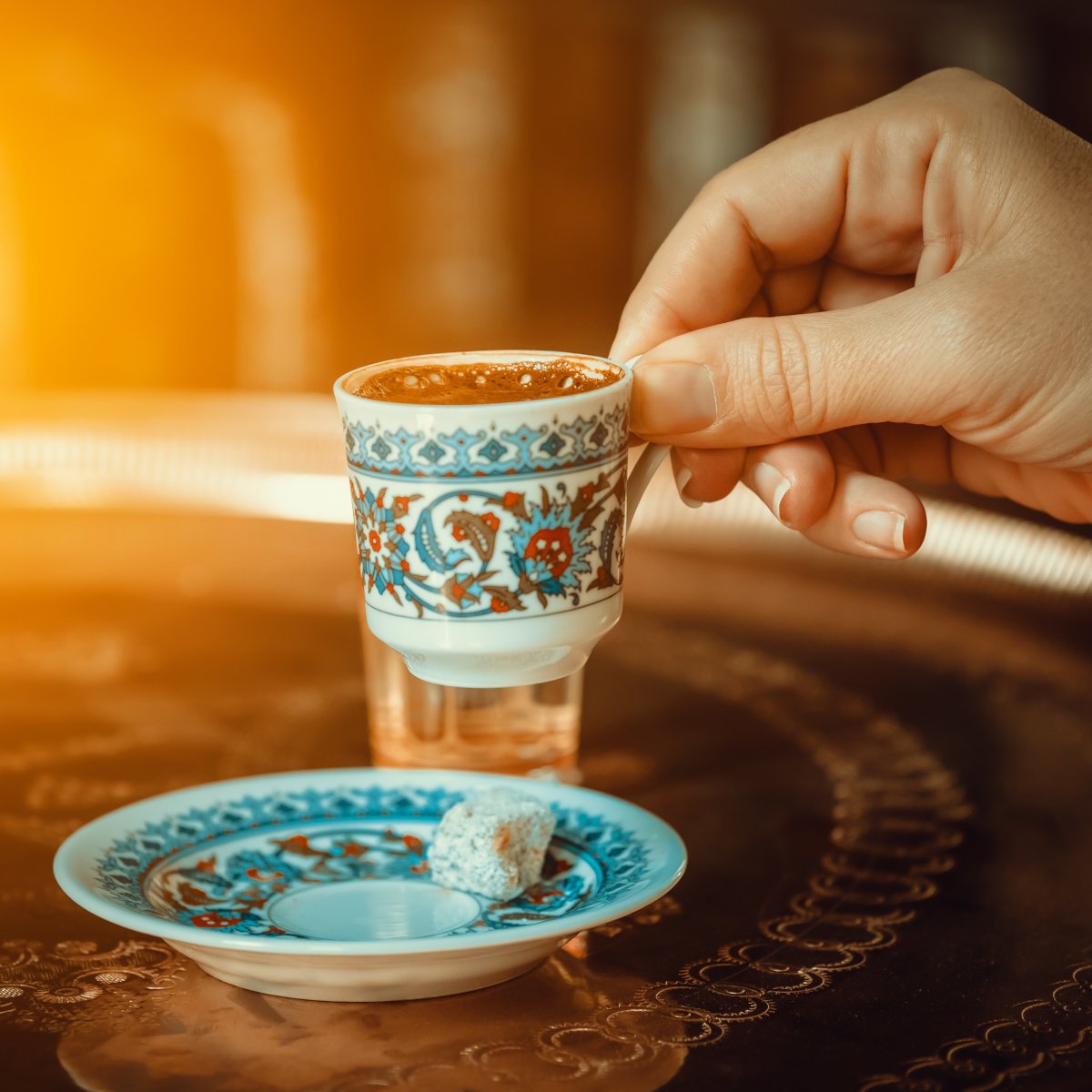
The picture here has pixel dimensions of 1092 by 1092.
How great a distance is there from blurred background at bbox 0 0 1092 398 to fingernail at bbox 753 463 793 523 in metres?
2.40

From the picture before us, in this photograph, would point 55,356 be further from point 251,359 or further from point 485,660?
point 485,660

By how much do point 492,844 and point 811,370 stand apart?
0.38 metres

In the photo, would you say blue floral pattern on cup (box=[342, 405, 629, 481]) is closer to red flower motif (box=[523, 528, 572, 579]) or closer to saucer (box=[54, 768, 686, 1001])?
red flower motif (box=[523, 528, 572, 579])

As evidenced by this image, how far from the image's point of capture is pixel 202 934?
0.74m

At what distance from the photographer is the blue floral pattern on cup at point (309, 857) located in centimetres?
87

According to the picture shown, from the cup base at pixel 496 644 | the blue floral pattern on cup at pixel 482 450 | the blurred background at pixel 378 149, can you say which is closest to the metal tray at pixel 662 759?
the cup base at pixel 496 644

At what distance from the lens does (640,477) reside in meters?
0.96

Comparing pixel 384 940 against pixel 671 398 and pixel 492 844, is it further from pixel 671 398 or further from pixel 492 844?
pixel 671 398

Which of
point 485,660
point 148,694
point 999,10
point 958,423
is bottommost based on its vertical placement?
point 148,694

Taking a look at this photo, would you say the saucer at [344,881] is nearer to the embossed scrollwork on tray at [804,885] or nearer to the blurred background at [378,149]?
the embossed scrollwork on tray at [804,885]

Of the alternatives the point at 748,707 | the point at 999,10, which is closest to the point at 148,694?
the point at 748,707

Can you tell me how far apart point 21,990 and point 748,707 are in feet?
2.44

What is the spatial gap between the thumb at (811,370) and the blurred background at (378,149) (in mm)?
2532

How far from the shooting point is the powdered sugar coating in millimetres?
880
